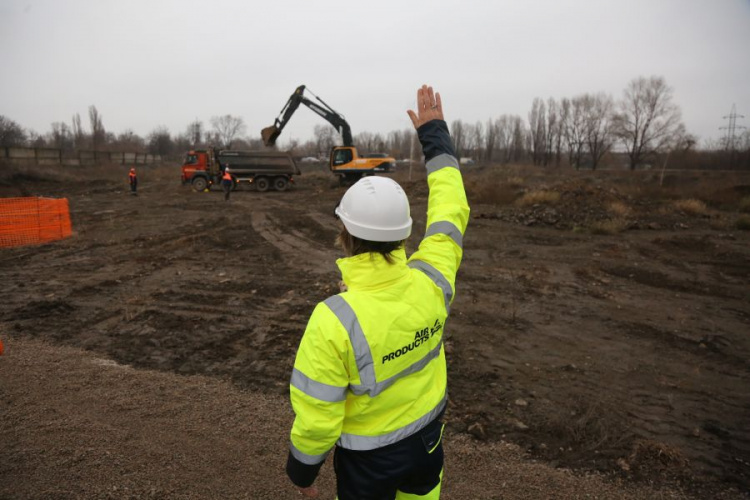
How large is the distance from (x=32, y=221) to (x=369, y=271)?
1488cm

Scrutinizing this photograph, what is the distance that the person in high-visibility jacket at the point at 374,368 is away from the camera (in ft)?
5.08

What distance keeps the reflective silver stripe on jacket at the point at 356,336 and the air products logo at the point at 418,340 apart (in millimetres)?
74

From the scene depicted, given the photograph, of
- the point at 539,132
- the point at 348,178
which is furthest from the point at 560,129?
the point at 348,178

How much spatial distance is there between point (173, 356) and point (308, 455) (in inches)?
186

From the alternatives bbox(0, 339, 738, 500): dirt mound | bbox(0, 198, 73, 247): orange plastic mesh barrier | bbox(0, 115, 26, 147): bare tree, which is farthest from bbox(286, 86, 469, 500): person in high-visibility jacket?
bbox(0, 115, 26, 147): bare tree

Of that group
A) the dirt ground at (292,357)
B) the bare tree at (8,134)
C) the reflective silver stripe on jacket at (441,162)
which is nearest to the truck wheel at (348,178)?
the dirt ground at (292,357)

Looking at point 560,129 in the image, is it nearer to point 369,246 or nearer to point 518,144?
point 518,144

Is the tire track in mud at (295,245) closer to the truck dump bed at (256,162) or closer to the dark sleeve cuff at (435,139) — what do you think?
the dark sleeve cuff at (435,139)

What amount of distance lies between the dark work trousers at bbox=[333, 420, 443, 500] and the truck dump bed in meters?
25.9

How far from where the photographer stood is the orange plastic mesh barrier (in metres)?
12.2

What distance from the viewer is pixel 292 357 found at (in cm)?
558

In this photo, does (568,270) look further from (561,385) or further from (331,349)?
(331,349)

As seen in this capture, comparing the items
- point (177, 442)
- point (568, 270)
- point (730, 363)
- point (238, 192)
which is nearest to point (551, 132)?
point (238, 192)

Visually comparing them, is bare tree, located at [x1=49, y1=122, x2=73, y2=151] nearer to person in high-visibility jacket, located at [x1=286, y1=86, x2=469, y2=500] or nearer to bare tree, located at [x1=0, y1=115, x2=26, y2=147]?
bare tree, located at [x1=0, y1=115, x2=26, y2=147]
